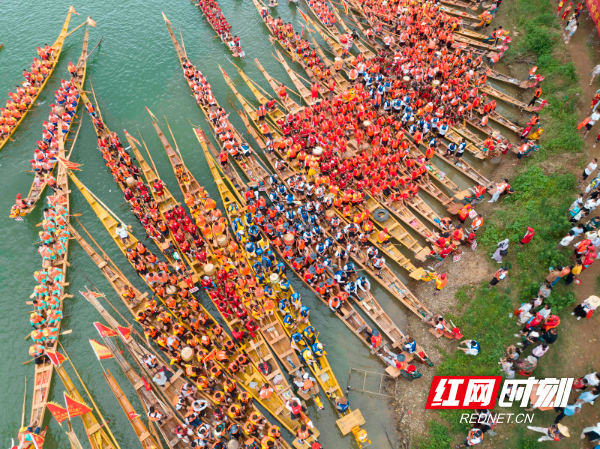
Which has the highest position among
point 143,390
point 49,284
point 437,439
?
point 49,284

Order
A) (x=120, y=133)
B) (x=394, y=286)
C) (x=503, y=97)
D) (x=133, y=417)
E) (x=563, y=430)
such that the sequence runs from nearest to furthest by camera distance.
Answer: (x=563, y=430)
(x=133, y=417)
(x=394, y=286)
(x=503, y=97)
(x=120, y=133)

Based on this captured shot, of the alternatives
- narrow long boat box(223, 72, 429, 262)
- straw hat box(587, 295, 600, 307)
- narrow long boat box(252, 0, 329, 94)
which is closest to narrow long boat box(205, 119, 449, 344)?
narrow long boat box(223, 72, 429, 262)

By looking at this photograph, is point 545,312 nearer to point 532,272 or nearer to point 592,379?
point 532,272

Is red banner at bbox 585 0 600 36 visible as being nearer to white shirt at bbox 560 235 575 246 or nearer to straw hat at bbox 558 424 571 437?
white shirt at bbox 560 235 575 246

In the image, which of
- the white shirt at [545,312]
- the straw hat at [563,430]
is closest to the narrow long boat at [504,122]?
the white shirt at [545,312]

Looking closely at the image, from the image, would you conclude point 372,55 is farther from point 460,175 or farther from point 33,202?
point 33,202

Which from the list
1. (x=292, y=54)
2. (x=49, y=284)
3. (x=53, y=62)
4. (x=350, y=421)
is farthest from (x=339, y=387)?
(x=53, y=62)

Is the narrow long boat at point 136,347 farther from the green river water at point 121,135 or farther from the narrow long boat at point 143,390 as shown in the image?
the green river water at point 121,135
